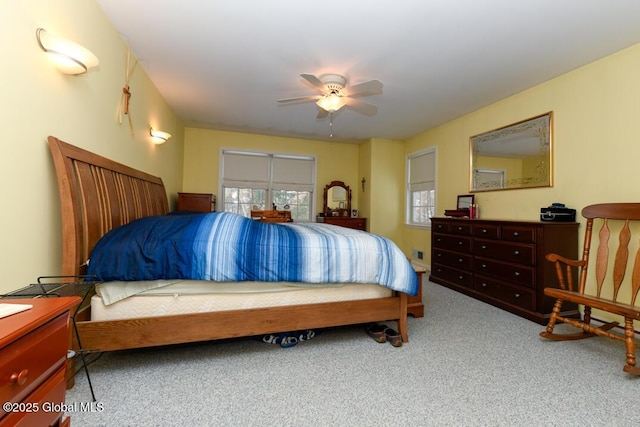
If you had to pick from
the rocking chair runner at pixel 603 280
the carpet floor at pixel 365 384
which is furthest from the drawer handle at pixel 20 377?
the rocking chair runner at pixel 603 280

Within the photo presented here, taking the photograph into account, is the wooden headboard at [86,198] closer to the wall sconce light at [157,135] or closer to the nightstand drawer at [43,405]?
the nightstand drawer at [43,405]

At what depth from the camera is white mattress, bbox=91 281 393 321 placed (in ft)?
5.47

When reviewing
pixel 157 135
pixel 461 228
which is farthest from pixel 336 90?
pixel 461 228

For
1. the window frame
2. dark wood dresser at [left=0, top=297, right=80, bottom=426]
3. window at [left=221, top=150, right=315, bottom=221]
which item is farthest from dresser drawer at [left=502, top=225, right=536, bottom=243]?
window at [left=221, top=150, right=315, bottom=221]

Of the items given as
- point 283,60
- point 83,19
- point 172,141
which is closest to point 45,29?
point 83,19

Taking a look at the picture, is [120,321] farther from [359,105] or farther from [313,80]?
[359,105]

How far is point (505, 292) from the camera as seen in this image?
2992 millimetres

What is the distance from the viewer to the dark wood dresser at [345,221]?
536cm

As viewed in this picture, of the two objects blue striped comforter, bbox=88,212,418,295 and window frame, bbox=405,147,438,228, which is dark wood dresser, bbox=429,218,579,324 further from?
blue striped comforter, bbox=88,212,418,295

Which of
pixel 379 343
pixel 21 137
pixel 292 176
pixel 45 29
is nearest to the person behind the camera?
pixel 21 137

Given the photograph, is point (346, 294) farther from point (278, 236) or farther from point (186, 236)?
point (186, 236)

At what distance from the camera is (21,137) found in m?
1.43

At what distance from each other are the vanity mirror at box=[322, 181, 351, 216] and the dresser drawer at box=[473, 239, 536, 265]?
287 centimetres

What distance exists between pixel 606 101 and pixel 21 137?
4401 mm
